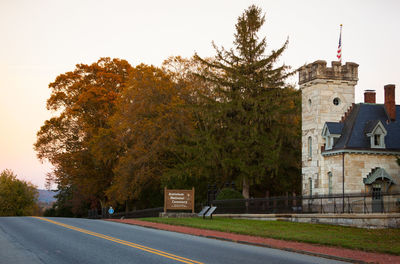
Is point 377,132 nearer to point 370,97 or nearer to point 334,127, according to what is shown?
point 334,127

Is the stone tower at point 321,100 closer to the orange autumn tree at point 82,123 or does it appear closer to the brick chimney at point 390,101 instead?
the brick chimney at point 390,101

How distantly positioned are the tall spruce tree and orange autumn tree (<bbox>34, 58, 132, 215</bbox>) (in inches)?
483

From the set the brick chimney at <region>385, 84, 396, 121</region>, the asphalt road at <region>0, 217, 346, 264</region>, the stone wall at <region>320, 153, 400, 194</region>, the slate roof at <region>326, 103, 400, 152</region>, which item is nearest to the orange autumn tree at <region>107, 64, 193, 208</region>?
the slate roof at <region>326, 103, 400, 152</region>

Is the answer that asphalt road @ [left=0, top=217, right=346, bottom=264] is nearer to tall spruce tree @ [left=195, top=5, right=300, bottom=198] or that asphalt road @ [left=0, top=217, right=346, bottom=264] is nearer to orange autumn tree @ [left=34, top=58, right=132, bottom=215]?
tall spruce tree @ [left=195, top=5, right=300, bottom=198]

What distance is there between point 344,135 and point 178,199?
13210 mm

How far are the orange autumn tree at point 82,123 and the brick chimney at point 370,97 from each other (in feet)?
82.7

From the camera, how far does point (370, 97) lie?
39.6 meters

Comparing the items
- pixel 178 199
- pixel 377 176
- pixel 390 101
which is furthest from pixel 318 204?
pixel 390 101

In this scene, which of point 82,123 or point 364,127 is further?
point 82,123

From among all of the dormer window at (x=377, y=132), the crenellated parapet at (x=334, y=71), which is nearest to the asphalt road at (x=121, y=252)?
the dormer window at (x=377, y=132)

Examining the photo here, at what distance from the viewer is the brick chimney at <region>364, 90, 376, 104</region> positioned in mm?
39469

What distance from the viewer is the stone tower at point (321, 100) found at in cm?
3775

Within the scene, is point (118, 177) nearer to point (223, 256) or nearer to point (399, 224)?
point (399, 224)

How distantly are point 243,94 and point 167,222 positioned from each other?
1778 centimetres
